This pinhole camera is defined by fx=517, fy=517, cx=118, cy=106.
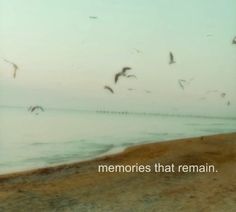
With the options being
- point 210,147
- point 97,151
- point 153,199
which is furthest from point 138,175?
point 97,151

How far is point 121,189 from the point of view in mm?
9188

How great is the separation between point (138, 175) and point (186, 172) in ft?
3.25

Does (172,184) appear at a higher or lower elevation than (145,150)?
lower

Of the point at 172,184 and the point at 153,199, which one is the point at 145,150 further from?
the point at 153,199

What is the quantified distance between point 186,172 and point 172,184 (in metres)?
1.27

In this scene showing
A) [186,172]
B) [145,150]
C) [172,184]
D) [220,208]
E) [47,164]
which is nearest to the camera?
[220,208]

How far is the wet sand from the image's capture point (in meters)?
7.91

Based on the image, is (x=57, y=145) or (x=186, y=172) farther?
(x=57, y=145)

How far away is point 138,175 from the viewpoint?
10711mm

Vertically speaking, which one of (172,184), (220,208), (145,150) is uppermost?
(145,150)

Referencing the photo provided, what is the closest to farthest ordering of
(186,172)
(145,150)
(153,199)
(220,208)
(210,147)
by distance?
(220,208) → (153,199) → (186,172) → (210,147) → (145,150)

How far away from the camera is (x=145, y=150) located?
17.5 metres

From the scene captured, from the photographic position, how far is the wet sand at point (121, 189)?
312 inches

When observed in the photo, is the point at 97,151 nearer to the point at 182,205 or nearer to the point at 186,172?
the point at 186,172
